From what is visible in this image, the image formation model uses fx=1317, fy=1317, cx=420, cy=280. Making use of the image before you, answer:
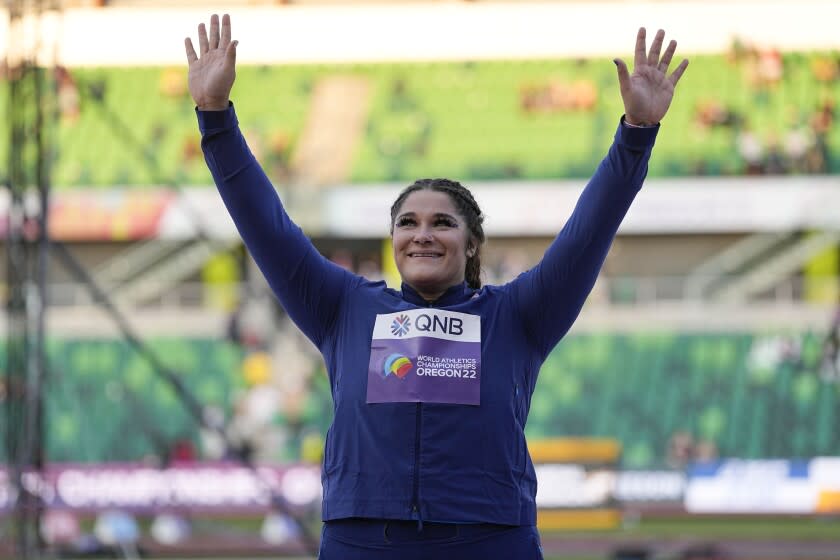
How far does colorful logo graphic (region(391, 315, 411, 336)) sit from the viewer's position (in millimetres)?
2072

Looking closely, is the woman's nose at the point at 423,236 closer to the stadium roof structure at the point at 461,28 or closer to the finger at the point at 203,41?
the finger at the point at 203,41

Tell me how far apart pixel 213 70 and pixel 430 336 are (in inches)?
21.8

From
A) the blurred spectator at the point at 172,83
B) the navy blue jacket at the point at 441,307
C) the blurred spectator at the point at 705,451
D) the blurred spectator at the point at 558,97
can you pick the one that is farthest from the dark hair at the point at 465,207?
the blurred spectator at the point at 172,83

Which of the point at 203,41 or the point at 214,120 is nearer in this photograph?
the point at 214,120

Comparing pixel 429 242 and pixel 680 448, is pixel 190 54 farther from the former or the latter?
pixel 680 448

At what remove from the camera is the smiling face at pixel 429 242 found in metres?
2.10

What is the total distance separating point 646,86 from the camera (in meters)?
2.08

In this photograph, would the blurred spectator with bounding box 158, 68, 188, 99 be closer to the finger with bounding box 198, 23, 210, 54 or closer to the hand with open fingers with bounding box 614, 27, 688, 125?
the finger with bounding box 198, 23, 210, 54

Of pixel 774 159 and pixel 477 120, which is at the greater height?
pixel 477 120

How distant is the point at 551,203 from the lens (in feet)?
49.1

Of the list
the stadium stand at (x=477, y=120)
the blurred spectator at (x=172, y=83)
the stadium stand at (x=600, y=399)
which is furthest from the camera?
the blurred spectator at (x=172, y=83)

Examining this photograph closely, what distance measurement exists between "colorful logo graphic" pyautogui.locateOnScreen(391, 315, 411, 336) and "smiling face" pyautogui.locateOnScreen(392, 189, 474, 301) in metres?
0.07

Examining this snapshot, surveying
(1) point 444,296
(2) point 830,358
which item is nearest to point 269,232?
(1) point 444,296

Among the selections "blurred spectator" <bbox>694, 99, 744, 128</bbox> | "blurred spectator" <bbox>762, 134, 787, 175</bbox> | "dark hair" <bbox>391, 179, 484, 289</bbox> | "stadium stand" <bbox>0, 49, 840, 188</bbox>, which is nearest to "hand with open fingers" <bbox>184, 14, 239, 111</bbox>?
"dark hair" <bbox>391, 179, 484, 289</bbox>
